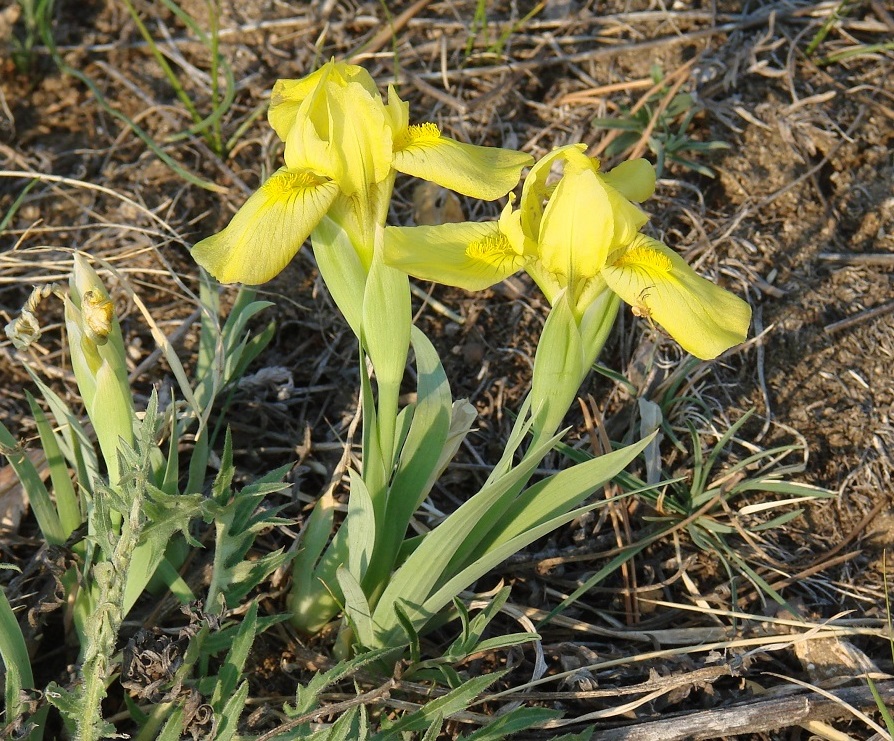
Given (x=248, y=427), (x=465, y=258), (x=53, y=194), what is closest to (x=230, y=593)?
(x=248, y=427)

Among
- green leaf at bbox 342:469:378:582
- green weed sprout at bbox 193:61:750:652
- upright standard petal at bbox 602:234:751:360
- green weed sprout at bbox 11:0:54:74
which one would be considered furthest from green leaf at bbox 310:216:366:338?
green weed sprout at bbox 11:0:54:74

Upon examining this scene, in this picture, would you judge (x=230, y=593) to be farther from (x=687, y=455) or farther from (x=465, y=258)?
(x=687, y=455)

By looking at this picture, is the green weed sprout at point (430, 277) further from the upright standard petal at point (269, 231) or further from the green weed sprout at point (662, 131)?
the green weed sprout at point (662, 131)

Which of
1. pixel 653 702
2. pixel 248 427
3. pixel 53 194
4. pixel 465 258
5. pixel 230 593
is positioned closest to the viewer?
pixel 465 258

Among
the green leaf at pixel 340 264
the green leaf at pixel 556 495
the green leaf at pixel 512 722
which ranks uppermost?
the green leaf at pixel 340 264

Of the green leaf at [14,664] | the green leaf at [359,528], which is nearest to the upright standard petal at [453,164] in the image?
the green leaf at [359,528]

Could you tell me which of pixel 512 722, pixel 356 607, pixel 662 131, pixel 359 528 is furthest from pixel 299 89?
pixel 662 131

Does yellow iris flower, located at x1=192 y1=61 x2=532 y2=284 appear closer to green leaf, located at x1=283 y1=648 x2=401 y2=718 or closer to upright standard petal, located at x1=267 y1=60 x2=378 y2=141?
upright standard petal, located at x1=267 y1=60 x2=378 y2=141
